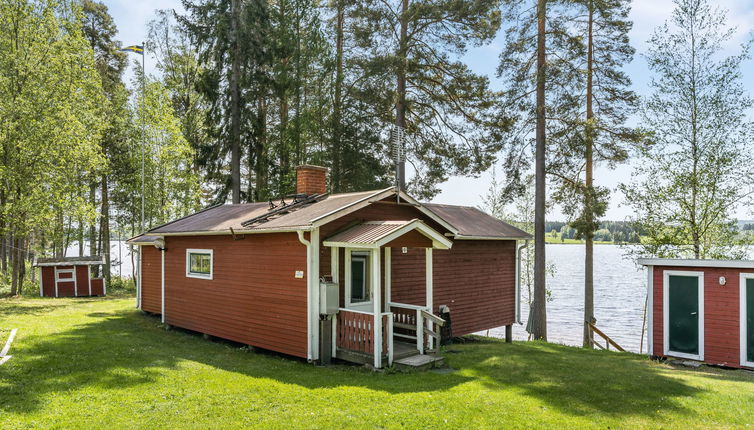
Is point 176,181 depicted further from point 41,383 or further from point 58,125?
point 41,383

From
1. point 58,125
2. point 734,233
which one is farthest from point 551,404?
point 58,125

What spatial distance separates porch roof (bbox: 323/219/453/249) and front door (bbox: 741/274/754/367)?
579cm

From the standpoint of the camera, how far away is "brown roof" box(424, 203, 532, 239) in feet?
42.7

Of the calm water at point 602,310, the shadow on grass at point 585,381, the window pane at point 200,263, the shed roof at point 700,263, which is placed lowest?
the calm water at point 602,310

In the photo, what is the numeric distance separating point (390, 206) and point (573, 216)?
8162 mm

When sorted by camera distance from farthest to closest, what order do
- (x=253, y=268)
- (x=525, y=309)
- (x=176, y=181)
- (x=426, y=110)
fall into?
(x=525, y=309) < (x=176, y=181) < (x=426, y=110) < (x=253, y=268)

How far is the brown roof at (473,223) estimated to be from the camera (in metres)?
13.0

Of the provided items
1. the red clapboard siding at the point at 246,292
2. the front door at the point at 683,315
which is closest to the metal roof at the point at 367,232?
the red clapboard siding at the point at 246,292

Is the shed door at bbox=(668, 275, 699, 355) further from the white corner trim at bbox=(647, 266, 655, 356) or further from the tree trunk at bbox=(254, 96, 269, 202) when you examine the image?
the tree trunk at bbox=(254, 96, 269, 202)

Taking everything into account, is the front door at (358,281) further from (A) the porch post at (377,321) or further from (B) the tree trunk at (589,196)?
(B) the tree trunk at (589,196)

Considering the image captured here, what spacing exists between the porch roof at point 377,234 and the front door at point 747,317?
19.0 feet

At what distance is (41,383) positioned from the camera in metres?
7.01

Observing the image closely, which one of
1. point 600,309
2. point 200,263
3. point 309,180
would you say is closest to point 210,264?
point 200,263

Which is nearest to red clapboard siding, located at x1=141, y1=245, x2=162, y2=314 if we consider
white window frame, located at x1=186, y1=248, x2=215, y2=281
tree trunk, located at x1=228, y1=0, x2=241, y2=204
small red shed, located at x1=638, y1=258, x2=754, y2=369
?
white window frame, located at x1=186, y1=248, x2=215, y2=281
